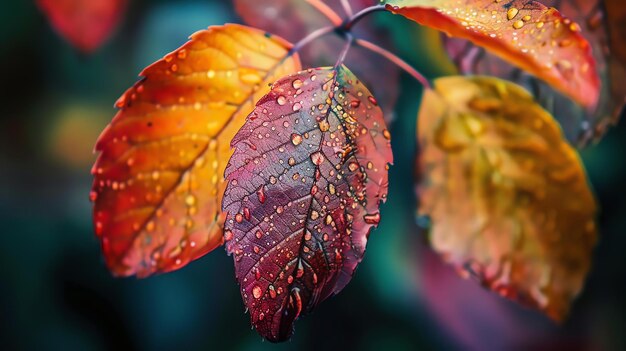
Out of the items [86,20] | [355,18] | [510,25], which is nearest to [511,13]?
[510,25]

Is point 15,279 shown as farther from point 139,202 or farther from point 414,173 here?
point 414,173

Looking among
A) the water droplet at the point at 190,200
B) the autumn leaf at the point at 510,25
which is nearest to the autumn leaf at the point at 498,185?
the autumn leaf at the point at 510,25

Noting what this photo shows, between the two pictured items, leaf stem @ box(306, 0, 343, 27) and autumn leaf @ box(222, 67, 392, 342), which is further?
leaf stem @ box(306, 0, 343, 27)

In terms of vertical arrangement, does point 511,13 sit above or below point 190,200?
above

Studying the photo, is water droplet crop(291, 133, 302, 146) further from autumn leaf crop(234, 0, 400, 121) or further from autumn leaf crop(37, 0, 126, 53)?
autumn leaf crop(37, 0, 126, 53)

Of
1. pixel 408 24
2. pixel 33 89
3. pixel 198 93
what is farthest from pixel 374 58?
pixel 33 89

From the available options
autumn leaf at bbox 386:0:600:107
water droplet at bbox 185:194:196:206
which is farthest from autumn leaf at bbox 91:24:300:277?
autumn leaf at bbox 386:0:600:107

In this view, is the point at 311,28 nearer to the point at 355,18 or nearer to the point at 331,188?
the point at 355,18
